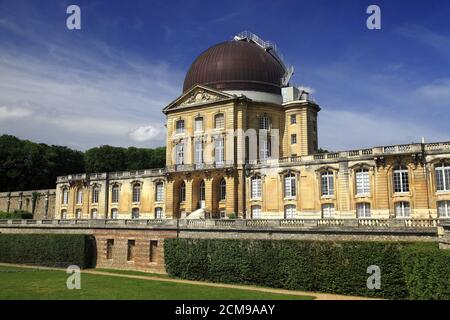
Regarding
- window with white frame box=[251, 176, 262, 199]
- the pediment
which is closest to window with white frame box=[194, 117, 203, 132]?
the pediment

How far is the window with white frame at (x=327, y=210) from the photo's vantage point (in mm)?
40281

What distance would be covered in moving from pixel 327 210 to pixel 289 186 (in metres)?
4.33

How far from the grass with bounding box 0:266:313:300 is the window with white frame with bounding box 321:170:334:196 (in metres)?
16.8

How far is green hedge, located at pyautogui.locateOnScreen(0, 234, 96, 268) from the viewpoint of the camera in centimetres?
3788

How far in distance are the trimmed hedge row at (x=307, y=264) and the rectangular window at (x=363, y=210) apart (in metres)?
12.8

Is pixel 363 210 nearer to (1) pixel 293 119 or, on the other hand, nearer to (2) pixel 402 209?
(2) pixel 402 209

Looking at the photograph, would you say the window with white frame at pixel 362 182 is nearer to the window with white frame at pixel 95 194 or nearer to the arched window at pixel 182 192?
the arched window at pixel 182 192

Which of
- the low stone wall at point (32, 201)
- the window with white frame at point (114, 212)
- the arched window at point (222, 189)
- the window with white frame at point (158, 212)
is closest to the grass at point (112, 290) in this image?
the arched window at point (222, 189)

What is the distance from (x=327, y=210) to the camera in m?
40.6

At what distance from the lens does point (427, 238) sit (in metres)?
24.6

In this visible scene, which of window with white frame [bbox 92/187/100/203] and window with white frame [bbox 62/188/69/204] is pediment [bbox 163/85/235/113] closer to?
window with white frame [bbox 92/187/100/203]

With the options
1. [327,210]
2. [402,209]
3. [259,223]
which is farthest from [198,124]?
[402,209]

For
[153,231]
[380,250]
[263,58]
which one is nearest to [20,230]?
[153,231]

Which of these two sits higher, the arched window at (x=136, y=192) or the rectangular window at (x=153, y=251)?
the arched window at (x=136, y=192)
